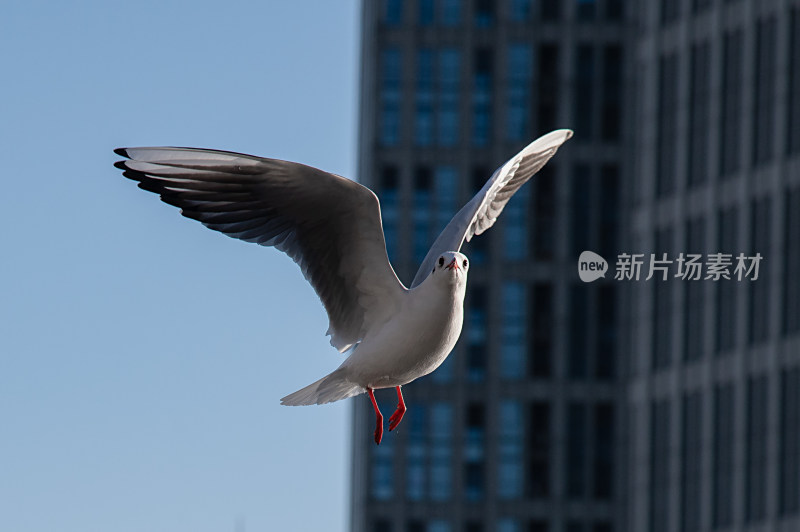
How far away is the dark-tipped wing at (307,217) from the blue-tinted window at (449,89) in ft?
346

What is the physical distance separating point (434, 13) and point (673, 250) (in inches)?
1163

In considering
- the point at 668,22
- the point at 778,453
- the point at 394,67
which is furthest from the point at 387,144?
the point at 778,453

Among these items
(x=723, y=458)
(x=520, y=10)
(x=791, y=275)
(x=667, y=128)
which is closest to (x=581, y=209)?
(x=520, y=10)

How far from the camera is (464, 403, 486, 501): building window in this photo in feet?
391

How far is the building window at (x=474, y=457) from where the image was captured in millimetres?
119188

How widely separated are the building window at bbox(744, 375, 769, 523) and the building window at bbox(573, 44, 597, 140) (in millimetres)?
33422

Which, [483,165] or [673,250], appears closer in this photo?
[673,250]

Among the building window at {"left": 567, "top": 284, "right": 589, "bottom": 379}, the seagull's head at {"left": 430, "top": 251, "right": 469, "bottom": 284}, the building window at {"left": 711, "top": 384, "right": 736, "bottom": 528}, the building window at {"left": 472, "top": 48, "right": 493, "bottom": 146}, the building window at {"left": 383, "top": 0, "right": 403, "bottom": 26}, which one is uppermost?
the building window at {"left": 383, "top": 0, "right": 403, "bottom": 26}

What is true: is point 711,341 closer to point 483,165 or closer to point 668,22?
point 668,22

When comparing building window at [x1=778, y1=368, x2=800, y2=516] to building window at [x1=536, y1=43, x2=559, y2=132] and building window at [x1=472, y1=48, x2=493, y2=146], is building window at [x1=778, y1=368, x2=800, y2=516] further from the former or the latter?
building window at [x1=472, y1=48, x2=493, y2=146]

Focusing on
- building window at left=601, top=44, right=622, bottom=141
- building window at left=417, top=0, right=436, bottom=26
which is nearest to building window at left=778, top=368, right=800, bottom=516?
building window at left=601, top=44, right=622, bottom=141

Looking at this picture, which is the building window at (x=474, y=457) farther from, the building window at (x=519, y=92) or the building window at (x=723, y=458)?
the building window at (x=723, y=458)

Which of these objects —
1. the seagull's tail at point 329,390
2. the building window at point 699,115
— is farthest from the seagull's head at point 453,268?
the building window at point 699,115

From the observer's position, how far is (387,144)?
120 m
